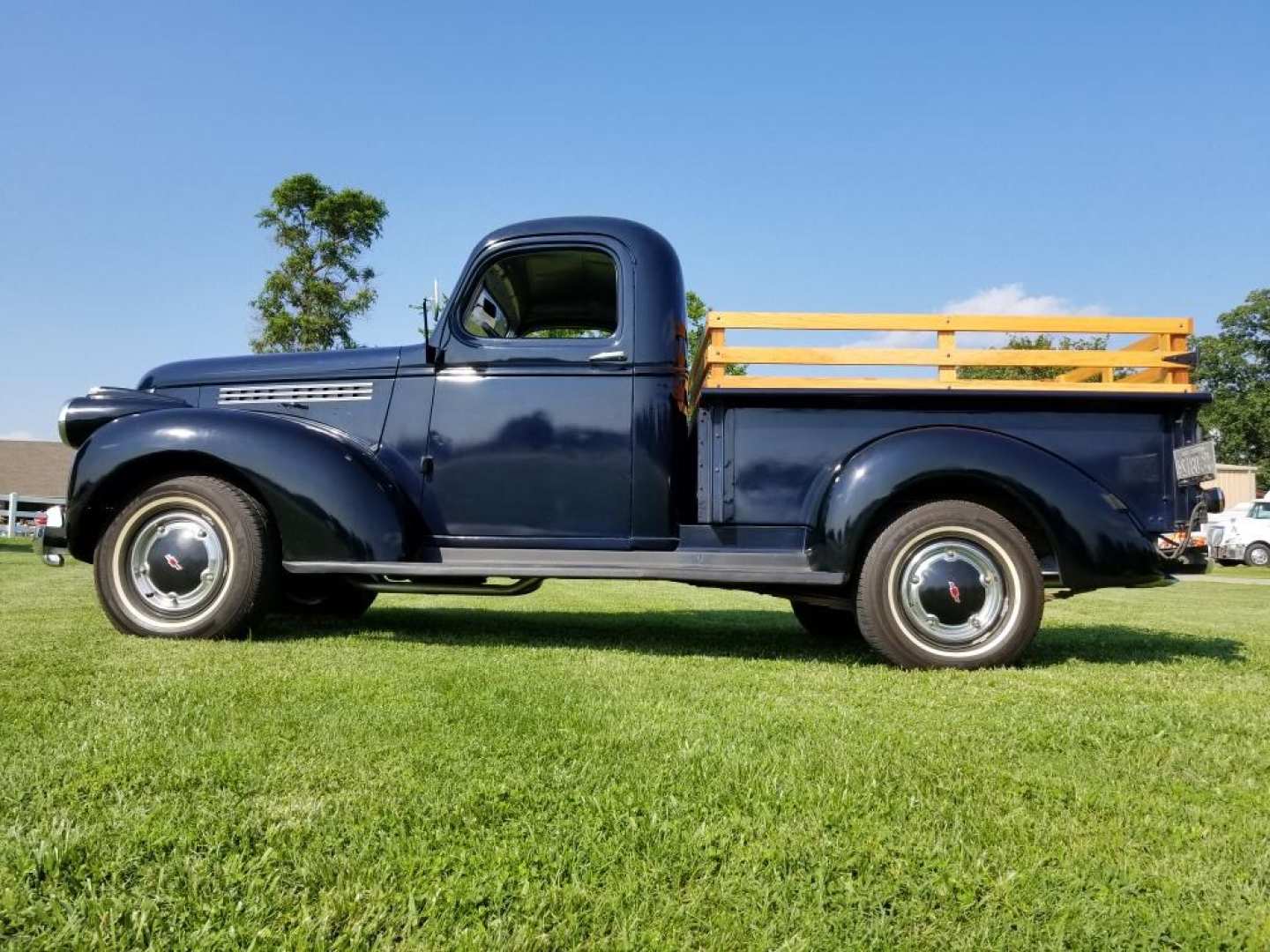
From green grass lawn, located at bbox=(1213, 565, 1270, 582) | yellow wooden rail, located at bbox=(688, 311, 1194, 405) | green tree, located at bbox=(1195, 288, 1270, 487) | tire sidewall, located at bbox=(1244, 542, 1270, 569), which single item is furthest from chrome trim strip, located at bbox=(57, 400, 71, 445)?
green tree, located at bbox=(1195, 288, 1270, 487)

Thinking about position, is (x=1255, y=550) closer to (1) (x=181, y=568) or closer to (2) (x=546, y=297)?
(2) (x=546, y=297)

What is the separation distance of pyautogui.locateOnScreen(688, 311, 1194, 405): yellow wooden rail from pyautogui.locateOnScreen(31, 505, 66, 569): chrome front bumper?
3.44 meters

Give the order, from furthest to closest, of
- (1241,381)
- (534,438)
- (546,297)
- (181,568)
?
(1241,381), (546,297), (534,438), (181,568)

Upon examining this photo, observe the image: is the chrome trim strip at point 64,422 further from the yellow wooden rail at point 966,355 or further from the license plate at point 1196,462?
the license plate at point 1196,462

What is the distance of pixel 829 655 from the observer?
418 cm

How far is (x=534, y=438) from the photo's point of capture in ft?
13.8

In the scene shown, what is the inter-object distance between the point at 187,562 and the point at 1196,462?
15.9 ft

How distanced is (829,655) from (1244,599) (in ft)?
27.9

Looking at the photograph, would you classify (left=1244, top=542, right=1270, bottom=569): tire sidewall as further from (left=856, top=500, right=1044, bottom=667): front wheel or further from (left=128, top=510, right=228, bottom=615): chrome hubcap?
(left=128, top=510, right=228, bottom=615): chrome hubcap

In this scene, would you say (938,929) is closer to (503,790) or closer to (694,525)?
(503,790)

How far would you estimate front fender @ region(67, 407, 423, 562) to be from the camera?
13.3ft

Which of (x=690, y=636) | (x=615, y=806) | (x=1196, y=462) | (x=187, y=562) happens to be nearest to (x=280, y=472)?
(x=187, y=562)

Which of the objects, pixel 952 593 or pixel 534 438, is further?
pixel 534 438

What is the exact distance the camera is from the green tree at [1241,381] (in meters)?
52.5
